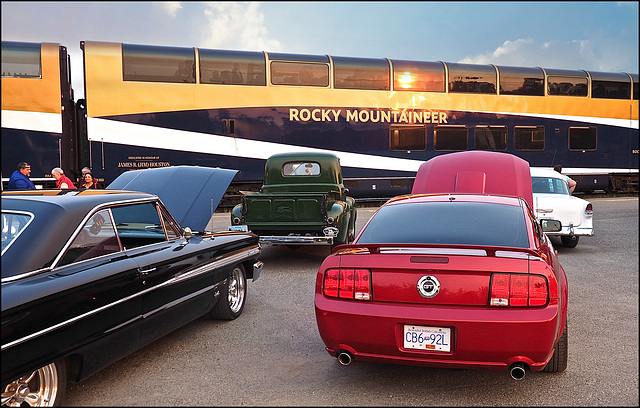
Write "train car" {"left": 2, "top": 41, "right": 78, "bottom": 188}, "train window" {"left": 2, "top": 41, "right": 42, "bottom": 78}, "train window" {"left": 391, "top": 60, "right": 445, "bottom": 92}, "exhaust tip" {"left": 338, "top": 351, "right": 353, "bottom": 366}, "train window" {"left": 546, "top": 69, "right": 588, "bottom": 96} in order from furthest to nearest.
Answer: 1. "train window" {"left": 546, "top": 69, "right": 588, "bottom": 96}
2. "train window" {"left": 391, "top": 60, "right": 445, "bottom": 92}
3. "train car" {"left": 2, "top": 41, "right": 78, "bottom": 188}
4. "train window" {"left": 2, "top": 41, "right": 42, "bottom": 78}
5. "exhaust tip" {"left": 338, "top": 351, "right": 353, "bottom": 366}

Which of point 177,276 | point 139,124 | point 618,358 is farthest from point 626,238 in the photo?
point 139,124

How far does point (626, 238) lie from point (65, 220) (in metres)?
11.5

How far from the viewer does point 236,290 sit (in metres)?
5.71

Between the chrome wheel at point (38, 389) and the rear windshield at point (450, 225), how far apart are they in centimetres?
224

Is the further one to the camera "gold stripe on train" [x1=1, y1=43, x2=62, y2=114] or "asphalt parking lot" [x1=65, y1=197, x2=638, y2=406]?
"gold stripe on train" [x1=1, y1=43, x2=62, y2=114]

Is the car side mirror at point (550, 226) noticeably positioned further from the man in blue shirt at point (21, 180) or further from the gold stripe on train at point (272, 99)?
the gold stripe on train at point (272, 99)

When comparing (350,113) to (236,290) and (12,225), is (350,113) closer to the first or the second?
(236,290)

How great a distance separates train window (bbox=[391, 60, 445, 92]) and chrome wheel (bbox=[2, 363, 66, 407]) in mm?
16411

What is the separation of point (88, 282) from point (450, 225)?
2569 mm

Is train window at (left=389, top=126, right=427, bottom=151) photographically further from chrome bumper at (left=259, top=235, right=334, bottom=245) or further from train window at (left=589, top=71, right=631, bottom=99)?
chrome bumper at (left=259, top=235, right=334, bottom=245)

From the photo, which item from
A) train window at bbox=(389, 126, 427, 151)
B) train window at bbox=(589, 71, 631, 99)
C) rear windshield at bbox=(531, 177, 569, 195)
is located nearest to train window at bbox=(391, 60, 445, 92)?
train window at bbox=(389, 126, 427, 151)

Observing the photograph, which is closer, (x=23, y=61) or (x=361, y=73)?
(x=23, y=61)

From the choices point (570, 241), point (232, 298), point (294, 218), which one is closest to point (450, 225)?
point (232, 298)

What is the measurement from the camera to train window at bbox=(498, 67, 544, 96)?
763 inches
